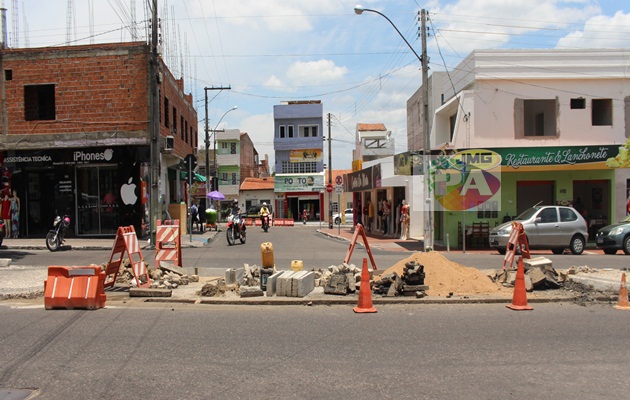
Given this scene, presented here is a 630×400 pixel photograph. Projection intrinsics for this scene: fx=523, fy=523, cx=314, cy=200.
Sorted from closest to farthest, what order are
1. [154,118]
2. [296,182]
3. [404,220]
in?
[154,118] < [404,220] < [296,182]

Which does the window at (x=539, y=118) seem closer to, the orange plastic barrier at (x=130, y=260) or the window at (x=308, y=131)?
the orange plastic barrier at (x=130, y=260)

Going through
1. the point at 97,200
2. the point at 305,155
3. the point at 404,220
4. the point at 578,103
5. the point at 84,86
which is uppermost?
the point at 84,86

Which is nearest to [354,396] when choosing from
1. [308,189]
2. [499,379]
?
[499,379]

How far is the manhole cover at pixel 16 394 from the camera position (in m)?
4.81

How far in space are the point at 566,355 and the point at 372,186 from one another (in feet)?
78.4

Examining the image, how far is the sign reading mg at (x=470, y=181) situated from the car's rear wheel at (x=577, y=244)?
3.84 metres

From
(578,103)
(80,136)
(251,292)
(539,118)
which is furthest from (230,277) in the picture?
(539,118)

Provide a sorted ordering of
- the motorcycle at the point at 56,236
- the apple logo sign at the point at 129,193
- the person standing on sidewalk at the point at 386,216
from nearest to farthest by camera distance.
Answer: the motorcycle at the point at 56,236
the apple logo sign at the point at 129,193
the person standing on sidewalk at the point at 386,216

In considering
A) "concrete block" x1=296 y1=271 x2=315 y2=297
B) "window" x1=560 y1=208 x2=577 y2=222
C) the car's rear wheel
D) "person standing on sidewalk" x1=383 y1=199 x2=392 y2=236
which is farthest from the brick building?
the car's rear wheel

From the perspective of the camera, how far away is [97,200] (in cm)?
2205

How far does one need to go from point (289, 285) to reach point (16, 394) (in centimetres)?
531

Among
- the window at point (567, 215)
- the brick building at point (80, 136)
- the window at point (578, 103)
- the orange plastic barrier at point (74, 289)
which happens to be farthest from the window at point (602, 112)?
the orange plastic barrier at point (74, 289)

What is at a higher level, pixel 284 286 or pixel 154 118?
pixel 154 118

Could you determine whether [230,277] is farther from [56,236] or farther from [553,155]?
[553,155]
